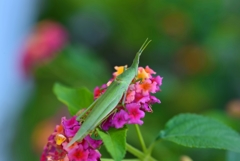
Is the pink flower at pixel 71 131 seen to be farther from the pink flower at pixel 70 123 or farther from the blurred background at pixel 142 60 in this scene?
the blurred background at pixel 142 60

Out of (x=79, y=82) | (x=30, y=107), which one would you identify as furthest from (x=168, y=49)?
(x=30, y=107)

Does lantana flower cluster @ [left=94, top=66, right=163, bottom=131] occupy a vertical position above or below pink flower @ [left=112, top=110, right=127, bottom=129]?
above

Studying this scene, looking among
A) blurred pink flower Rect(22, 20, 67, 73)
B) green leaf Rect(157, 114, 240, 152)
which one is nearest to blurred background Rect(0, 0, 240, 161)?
blurred pink flower Rect(22, 20, 67, 73)

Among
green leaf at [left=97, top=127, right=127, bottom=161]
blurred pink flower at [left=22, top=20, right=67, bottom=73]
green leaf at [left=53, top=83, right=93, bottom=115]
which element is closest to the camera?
green leaf at [left=97, top=127, right=127, bottom=161]

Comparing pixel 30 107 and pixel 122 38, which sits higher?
pixel 122 38

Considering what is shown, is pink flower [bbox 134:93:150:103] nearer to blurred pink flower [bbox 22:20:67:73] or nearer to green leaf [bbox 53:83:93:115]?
green leaf [bbox 53:83:93:115]

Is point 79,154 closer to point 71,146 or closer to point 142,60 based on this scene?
point 71,146

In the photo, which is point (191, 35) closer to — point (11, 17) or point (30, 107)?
point (30, 107)

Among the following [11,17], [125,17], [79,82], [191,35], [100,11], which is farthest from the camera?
[11,17]
